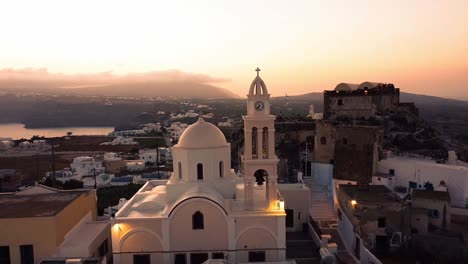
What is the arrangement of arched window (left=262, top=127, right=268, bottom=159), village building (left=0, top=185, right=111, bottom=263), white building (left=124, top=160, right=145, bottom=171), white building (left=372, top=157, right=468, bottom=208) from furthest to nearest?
white building (left=124, top=160, right=145, bottom=171) < white building (left=372, top=157, right=468, bottom=208) < arched window (left=262, top=127, right=268, bottom=159) < village building (left=0, top=185, right=111, bottom=263)

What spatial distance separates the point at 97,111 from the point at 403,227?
7165 inches

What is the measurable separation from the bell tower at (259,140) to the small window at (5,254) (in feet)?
28.7

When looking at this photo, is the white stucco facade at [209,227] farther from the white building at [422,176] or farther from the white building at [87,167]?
the white building at [87,167]

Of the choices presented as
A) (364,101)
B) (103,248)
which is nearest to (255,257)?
(103,248)

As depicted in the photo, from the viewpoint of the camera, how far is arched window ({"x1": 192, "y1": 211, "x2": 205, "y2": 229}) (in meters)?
13.6

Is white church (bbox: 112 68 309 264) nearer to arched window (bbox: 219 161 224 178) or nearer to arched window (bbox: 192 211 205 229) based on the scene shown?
arched window (bbox: 192 211 205 229)

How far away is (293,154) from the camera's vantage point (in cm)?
2839

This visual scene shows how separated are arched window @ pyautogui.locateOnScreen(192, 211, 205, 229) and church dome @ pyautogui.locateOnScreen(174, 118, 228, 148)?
2826 millimetres

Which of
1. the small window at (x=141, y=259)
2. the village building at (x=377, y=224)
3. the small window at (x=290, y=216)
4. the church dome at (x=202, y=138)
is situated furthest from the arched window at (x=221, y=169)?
the village building at (x=377, y=224)

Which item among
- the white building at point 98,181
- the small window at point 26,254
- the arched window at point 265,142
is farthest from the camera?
the white building at point 98,181

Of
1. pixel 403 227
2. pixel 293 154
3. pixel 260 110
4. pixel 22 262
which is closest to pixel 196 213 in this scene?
pixel 260 110

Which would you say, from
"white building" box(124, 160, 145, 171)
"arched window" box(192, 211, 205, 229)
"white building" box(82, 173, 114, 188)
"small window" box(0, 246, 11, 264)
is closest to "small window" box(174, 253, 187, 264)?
"arched window" box(192, 211, 205, 229)

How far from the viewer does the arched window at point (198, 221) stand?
13.6 metres

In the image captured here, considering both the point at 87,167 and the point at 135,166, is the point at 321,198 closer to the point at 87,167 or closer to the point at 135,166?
the point at 135,166
